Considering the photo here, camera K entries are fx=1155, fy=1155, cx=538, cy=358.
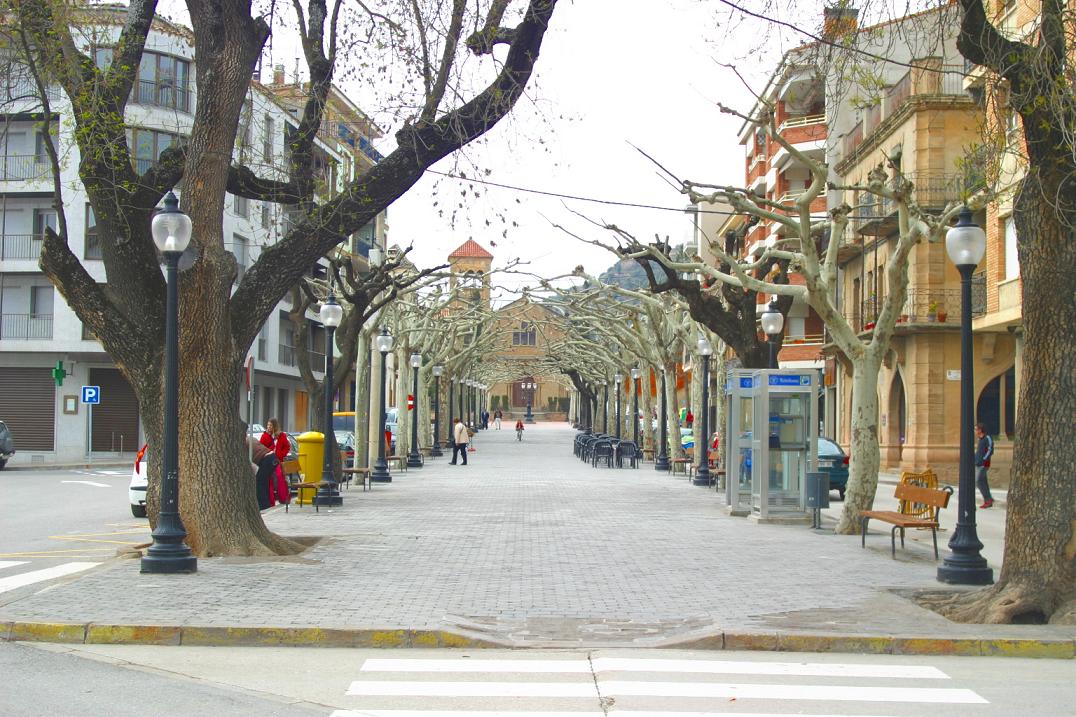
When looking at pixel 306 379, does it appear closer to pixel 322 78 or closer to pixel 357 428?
pixel 357 428

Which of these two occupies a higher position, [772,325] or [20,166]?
[20,166]

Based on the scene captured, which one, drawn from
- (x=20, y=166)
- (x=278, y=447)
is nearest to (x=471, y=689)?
(x=278, y=447)

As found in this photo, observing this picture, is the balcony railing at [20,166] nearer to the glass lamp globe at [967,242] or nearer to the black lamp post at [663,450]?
the black lamp post at [663,450]

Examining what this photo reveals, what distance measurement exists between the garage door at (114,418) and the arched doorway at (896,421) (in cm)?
2907

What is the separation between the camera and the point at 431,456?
48281mm

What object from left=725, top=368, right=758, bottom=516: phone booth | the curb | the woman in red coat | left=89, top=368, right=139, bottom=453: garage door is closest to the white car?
the woman in red coat

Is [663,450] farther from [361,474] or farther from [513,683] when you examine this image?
[513,683]

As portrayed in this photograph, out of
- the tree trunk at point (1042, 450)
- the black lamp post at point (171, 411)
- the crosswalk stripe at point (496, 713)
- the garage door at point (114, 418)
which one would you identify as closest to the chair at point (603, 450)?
the garage door at point (114, 418)

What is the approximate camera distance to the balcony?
1334 inches

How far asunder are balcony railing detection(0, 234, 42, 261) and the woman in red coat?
26.9m

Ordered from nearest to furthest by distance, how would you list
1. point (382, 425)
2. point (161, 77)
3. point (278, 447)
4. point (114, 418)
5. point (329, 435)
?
point (278, 447)
point (329, 435)
point (382, 425)
point (161, 77)
point (114, 418)

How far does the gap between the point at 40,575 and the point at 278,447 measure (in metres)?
8.93

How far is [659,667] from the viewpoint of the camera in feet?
26.5

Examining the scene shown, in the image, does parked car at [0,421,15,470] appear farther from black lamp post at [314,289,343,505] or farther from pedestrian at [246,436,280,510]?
pedestrian at [246,436,280,510]
